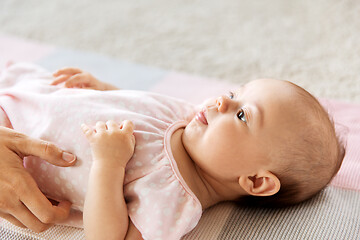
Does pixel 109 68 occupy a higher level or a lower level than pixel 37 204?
lower

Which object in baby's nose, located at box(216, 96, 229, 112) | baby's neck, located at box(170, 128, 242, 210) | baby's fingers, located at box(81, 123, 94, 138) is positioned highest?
baby's nose, located at box(216, 96, 229, 112)

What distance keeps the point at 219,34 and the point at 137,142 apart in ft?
3.48

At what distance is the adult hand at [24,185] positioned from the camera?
858 millimetres

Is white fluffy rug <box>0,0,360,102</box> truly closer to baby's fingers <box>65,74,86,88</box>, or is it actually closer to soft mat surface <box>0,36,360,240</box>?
soft mat surface <box>0,36,360,240</box>

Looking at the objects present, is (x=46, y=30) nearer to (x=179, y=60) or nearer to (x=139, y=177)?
(x=179, y=60)

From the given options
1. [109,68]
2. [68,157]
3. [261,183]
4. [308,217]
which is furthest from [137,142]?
[109,68]

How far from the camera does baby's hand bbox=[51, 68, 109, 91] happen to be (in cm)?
117

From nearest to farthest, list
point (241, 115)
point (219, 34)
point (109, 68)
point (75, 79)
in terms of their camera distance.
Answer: point (241, 115) → point (75, 79) → point (109, 68) → point (219, 34)

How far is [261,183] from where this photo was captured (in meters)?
0.96

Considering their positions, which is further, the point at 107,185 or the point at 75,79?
the point at 75,79

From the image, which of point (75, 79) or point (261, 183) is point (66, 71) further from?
point (261, 183)

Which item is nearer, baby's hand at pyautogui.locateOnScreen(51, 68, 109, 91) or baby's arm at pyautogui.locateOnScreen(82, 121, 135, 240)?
baby's arm at pyautogui.locateOnScreen(82, 121, 135, 240)

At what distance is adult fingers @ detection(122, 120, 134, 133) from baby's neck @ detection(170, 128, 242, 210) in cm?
10

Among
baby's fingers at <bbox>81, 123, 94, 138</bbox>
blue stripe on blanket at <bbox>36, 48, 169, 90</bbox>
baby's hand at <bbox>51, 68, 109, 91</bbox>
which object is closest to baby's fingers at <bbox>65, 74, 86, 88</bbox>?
baby's hand at <bbox>51, 68, 109, 91</bbox>
